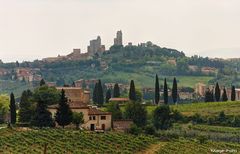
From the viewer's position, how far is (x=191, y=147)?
6675cm

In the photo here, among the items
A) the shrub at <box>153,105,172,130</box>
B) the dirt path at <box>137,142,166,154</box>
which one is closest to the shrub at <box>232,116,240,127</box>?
the shrub at <box>153,105,172,130</box>

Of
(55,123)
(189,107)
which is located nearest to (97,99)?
(189,107)

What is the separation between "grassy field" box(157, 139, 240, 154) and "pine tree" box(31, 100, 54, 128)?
14.6m

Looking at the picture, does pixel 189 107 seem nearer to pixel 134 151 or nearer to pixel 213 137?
pixel 213 137

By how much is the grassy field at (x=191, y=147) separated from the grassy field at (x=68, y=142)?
2110 millimetres

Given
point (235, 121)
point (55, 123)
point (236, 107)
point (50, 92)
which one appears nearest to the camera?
point (55, 123)

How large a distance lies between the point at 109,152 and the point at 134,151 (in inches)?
123

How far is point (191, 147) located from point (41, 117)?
1802 centimetres

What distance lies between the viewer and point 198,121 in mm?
97375

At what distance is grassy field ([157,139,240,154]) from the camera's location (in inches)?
2498

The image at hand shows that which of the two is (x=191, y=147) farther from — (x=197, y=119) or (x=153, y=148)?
(x=197, y=119)

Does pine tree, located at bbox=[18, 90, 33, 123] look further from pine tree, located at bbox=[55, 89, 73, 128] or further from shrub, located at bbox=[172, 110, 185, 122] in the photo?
shrub, located at bbox=[172, 110, 185, 122]

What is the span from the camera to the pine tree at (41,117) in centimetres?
7406

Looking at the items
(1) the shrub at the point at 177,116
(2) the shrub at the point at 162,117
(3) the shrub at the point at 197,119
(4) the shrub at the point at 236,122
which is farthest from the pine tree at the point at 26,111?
(4) the shrub at the point at 236,122
